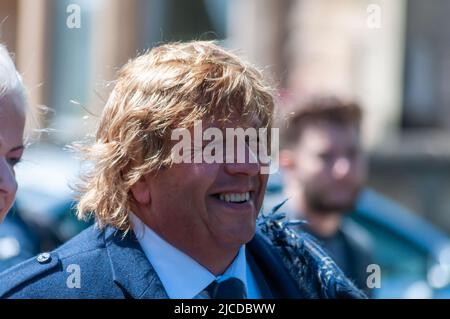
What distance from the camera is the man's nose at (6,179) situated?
2924mm

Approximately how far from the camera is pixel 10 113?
296 cm

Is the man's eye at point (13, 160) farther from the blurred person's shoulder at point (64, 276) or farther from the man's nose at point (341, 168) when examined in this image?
the man's nose at point (341, 168)

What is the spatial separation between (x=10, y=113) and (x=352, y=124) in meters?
2.59

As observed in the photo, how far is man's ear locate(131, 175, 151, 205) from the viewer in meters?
3.04

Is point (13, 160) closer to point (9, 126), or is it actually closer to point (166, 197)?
point (9, 126)

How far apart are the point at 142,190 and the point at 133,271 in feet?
0.70

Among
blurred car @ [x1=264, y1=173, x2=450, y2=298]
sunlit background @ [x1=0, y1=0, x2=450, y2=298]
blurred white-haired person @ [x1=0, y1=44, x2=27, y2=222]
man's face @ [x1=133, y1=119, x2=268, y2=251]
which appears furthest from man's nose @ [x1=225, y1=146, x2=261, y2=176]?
sunlit background @ [x1=0, y1=0, x2=450, y2=298]

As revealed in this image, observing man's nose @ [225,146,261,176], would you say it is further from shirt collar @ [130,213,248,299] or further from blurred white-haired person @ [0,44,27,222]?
blurred white-haired person @ [0,44,27,222]

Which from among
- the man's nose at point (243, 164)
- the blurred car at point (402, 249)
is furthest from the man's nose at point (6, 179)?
the blurred car at point (402, 249)

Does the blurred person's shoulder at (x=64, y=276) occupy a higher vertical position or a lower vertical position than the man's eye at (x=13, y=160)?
lower

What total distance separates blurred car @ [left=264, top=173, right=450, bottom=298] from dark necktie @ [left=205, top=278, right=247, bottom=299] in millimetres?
2966

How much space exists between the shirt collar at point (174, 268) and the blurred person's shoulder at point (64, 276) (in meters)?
0.12

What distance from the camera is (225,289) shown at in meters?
3.05
